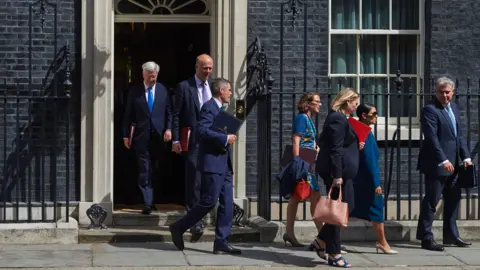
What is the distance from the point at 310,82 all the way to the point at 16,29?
3.28 meters

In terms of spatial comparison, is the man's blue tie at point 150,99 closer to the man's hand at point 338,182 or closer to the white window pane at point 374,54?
the white window pane at point 374,54

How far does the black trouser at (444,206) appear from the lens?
11.7 metres

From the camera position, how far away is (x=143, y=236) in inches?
477

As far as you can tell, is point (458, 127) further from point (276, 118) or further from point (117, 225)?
point (117, 225)

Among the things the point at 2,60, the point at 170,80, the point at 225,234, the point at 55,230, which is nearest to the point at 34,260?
the point at 55,230

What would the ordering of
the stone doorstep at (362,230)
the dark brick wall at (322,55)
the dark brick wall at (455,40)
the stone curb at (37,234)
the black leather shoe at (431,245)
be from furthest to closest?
the dark brick wall at (455,40) → the dark brick wall at (322,55) → the stone doorstep at (362,230) → the stone curb at (37,234) → the black leather shoe at (431,245)

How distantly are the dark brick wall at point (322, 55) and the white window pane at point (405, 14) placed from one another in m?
0.19

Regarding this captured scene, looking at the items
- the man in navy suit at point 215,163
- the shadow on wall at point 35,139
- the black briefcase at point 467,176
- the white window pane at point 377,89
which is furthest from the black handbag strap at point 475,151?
the shadow on wall at point 35,139

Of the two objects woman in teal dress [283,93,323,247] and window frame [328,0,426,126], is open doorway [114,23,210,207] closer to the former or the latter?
window frame [328,0,426,126]

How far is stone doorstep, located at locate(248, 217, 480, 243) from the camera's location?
12156 millimetres

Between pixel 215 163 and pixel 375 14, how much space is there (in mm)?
3484

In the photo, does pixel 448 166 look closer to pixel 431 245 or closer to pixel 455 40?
pixel 431 245

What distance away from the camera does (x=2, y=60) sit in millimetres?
12617

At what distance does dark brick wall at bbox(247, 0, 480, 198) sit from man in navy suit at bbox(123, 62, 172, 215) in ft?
3.35
